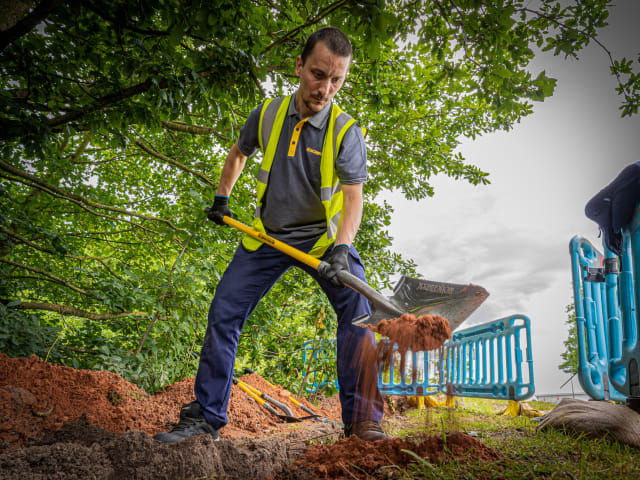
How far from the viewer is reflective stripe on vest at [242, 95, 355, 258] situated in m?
2.44

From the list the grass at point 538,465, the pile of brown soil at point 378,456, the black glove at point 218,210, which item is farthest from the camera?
the black glove at point 218,210

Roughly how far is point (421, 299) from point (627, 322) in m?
1.65

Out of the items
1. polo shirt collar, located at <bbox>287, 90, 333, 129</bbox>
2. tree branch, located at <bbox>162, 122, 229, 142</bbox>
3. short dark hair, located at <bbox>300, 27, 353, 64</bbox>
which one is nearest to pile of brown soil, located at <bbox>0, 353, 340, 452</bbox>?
polo shirt collar, located at <bbox>287, 90, 333, 129</bbox>

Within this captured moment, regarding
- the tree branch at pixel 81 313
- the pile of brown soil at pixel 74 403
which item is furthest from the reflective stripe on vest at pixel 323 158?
the tree branch at pixel 81 313

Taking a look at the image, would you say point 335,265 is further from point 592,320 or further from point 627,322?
point 592,320

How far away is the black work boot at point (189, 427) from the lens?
204 centimetres

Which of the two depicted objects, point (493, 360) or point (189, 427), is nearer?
point (189, 427)

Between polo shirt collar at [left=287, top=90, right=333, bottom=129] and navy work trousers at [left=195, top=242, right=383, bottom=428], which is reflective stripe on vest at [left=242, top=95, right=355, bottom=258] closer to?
polo shirt collar at [left=287, top=90, right=333, bottom=129]

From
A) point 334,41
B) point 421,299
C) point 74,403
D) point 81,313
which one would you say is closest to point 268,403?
point 81,313

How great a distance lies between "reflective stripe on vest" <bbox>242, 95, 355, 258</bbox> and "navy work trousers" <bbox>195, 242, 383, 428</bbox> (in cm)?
14

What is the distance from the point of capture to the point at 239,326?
8.05ft

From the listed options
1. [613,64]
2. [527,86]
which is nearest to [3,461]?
[527,86]

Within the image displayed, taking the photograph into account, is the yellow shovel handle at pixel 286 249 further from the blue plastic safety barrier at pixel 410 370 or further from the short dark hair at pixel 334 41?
the short dark hair at pixel 334 41

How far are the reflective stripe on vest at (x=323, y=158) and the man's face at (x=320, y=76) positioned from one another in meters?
0.17
